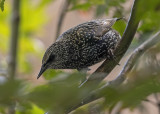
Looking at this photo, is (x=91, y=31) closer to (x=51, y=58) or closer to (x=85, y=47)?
(x=85, y=47)

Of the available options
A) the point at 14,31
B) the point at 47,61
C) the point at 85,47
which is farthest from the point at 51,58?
the point at 14,31

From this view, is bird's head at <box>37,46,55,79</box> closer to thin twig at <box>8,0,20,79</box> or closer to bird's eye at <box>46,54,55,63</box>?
bird's eye at <box>46,54,55,63</box>

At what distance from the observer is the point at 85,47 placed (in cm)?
215

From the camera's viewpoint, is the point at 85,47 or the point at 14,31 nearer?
the point at 85,47

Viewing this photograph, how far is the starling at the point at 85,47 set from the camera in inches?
84.0

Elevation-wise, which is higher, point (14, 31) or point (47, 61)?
point (14, 31)

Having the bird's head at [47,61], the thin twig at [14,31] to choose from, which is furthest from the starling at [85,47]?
the thin twig at [14,31]

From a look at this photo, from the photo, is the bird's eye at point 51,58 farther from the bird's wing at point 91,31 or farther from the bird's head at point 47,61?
the bird's wing at point 91,31

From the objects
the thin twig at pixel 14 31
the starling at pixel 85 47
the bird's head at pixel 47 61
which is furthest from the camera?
the thin twig at pixel 14 31

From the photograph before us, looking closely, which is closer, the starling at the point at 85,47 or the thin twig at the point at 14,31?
the starling at the point at 85,47

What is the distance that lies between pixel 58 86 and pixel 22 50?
2.93m

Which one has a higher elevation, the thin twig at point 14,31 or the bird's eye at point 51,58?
the thin twig at point 14,31

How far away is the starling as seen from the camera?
2133mm

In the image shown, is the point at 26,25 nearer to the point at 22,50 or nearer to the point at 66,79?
the point at 22,50
